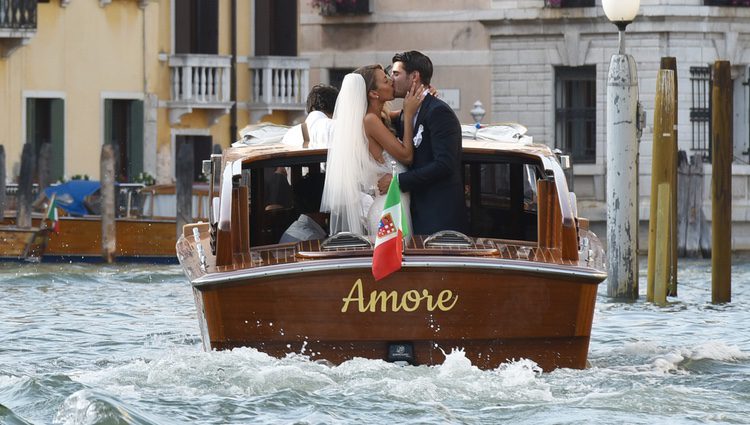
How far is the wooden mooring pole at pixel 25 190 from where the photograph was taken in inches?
1022

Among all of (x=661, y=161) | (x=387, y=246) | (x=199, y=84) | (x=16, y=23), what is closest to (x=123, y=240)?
(x=16, y=23)

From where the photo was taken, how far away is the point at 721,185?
58.9 feet

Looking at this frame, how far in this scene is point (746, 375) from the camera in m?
12.3

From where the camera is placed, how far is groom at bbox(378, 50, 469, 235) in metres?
11.2

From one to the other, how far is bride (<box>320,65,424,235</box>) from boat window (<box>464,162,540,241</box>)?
3.55 feet

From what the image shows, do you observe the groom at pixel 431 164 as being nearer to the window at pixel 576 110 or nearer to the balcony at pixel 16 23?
the balcony at pixel 16 23

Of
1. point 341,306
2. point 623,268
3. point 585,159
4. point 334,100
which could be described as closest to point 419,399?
point 341,306

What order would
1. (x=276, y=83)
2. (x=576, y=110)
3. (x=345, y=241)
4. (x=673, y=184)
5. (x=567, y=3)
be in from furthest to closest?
(x=276, y=83) < (x=576, y=110) < (x=567, y=3) < (x=673, y=184) < (x=345, y=241)

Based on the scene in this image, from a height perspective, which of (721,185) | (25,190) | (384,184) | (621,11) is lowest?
(25,190)

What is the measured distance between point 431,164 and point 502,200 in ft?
4.36

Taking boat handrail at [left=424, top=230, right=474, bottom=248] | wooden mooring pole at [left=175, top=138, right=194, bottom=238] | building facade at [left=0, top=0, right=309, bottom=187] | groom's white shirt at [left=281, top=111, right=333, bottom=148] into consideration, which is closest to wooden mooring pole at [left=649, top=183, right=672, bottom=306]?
groom's white shirt at [left=281, top=111, right=333, bottom=148]

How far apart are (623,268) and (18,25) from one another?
15277 millimetres

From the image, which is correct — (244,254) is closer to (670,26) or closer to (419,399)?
(419,399)

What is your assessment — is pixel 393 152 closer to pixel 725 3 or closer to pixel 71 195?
pixel 71 195
